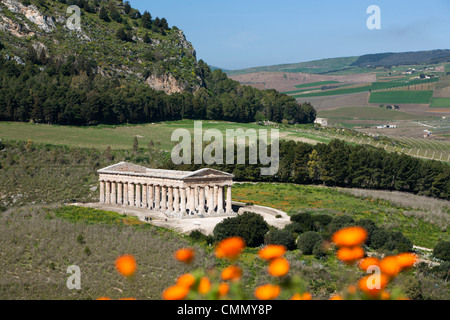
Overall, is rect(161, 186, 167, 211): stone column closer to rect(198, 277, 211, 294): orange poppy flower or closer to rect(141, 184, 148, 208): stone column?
rect(141, 184, 148, 208): stone column

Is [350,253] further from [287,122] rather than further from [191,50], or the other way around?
[191,50]

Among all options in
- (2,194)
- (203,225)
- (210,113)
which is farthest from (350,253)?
(210,113)

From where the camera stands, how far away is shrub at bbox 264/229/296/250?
5203 cm

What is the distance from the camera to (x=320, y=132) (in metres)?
143

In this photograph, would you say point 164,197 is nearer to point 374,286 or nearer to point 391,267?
point 374,286

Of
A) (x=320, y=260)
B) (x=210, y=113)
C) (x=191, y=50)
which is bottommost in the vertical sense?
(x=320, y=260)

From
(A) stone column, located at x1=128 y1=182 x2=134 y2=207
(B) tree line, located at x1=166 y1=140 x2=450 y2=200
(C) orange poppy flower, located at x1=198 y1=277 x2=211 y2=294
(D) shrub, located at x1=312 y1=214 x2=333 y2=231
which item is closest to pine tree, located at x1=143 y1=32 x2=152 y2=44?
(B) tree line, located at x1=166 y1=140 x2=450 y2=200

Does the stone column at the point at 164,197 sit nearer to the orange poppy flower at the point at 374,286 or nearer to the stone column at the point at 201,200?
the stone column at the point at 201,200

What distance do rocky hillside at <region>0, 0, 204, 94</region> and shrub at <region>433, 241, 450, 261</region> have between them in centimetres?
10878

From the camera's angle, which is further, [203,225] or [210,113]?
[210,113]

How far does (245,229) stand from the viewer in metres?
53.2

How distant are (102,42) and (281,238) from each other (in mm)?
119951

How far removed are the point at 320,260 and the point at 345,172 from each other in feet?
152
